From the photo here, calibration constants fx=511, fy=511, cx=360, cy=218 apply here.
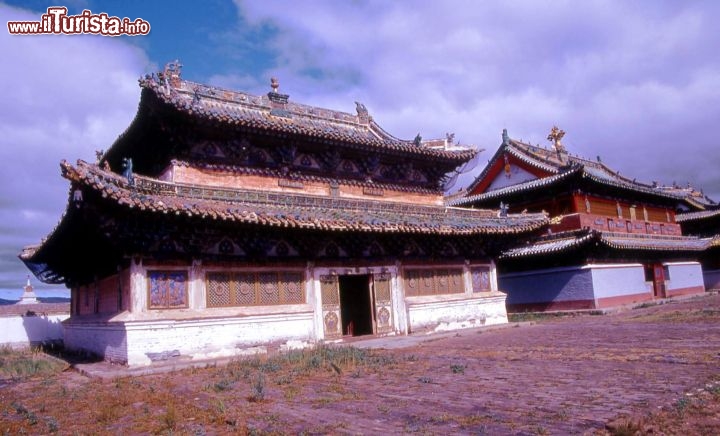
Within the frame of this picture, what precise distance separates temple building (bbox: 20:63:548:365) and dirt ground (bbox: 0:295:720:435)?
2.39m

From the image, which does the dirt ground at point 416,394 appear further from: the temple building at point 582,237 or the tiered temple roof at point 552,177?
the tiered temple roof at point 552,177

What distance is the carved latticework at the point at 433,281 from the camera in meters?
16.4

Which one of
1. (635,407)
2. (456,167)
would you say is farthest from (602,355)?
(456,167)

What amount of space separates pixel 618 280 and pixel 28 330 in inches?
1120

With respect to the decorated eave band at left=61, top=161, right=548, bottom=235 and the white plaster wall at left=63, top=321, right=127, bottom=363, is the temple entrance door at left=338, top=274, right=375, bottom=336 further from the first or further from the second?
the white plaster wall at left=63, top=321, right=127, bottom=363

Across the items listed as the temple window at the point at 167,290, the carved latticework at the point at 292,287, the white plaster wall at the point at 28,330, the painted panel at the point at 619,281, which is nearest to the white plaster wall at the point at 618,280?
the painted panel at the point at 619,281

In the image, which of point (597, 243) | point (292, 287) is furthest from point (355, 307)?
point (597, 243)

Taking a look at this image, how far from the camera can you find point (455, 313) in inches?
671

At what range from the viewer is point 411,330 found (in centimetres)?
1594

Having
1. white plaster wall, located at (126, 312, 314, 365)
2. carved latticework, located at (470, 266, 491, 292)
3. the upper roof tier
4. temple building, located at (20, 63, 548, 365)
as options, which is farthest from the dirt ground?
the upper roof tier

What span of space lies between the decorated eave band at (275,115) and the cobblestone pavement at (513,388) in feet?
25.1

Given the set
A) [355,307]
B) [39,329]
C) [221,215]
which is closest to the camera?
[221,215]

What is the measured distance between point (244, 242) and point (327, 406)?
7844 mm

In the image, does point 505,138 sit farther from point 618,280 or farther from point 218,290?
point 218,290
